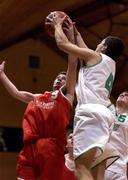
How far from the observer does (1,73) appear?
156 inches

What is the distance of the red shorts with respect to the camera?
348 cm

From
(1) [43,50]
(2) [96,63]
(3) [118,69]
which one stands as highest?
(2) [96,63]

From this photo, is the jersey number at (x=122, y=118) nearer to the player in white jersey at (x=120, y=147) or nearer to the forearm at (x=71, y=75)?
the player in white jersey at (x=120, y=147)

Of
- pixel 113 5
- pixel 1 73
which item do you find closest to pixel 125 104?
pixel 1 73

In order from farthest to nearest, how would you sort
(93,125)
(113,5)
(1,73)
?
(113,5), (1,73), (93,125)

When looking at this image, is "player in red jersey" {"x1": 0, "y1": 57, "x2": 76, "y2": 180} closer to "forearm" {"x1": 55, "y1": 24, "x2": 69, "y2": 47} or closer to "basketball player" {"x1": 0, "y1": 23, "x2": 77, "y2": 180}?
"basketball player" {"x1": 0, "y1": 23, "x2": 77, "y2": 180}

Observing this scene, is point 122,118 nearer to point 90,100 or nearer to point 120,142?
point 120,142

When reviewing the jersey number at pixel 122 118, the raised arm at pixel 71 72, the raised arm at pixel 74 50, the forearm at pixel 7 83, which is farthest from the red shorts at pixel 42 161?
the raised arm at pixel 74 50

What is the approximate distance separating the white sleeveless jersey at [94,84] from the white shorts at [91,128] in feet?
0.15

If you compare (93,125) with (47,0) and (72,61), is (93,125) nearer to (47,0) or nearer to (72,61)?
(72,61)

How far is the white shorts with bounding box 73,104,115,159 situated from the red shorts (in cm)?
55

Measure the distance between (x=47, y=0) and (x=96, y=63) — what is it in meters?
2.95

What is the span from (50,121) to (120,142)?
1.78ft

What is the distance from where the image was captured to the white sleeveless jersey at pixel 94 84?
3.02 meters
